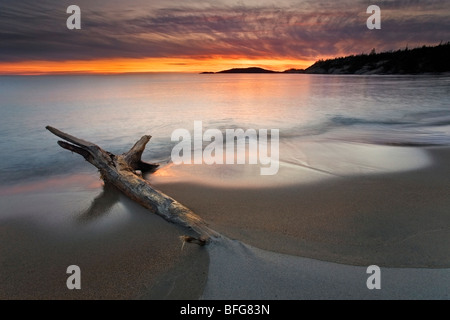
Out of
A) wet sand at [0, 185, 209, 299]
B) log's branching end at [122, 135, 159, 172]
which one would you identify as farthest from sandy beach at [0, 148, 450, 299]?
log's branching end at [122, 135, 159, 172]

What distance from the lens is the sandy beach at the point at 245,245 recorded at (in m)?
2.60

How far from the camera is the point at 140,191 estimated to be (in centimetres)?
434

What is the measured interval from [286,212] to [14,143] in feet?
34.0

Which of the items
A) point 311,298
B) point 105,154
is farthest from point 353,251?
point 105,154

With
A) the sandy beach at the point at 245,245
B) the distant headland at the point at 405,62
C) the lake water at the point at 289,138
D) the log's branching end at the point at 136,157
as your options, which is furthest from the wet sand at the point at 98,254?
the distant headland at the point at 405,62

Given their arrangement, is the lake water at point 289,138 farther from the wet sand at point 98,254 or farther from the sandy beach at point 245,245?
the wet sand at point 98,254

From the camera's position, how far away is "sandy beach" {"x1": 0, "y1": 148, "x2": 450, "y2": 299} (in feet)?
8.54

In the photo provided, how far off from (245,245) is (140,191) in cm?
200

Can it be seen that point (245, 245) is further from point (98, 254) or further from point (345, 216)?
point (98, 254)

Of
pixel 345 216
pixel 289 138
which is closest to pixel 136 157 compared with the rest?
pixel 345 216

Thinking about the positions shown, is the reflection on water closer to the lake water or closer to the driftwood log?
the driftwood log

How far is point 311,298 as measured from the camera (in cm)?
245

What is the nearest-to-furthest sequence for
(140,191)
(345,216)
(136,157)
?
1. (345,216)
2. (140,191)
3. (136,157)

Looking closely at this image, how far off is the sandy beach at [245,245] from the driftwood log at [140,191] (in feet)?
0.44
